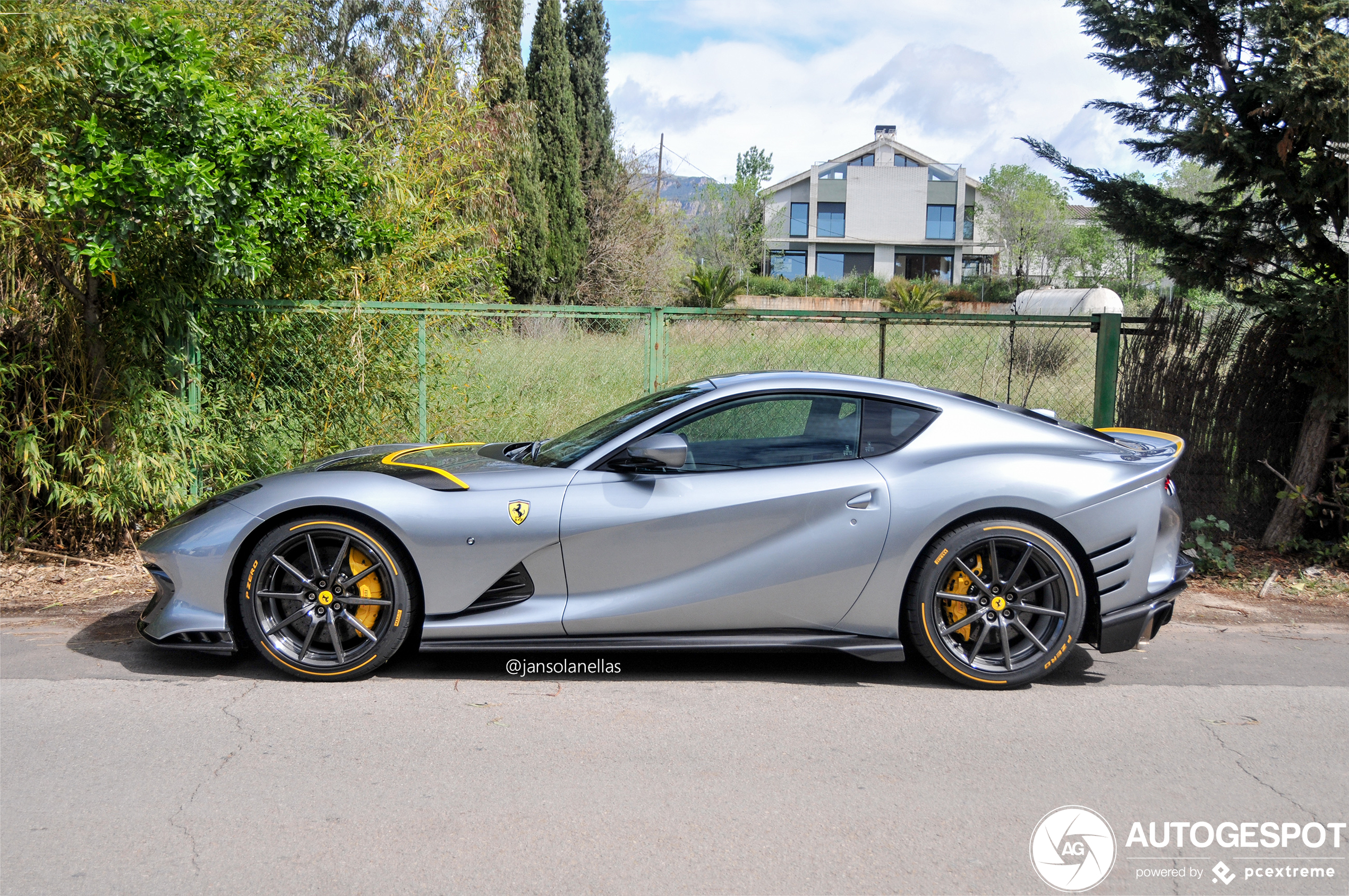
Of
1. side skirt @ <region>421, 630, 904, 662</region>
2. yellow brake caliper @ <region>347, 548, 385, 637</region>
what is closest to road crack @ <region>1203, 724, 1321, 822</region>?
side skirt @ <region>421, 630, 904, 662</region>

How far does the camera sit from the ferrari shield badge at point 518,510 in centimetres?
419

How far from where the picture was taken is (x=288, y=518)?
14.2 ft

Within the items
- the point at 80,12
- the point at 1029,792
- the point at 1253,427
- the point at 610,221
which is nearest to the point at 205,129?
the point at 80,12

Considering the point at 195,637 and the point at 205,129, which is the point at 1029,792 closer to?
the point at 195,637

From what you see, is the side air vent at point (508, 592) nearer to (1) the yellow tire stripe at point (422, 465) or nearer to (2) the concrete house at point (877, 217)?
(1) the yellow tire stripe at point (422, 465)

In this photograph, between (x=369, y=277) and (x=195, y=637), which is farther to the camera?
(x=369, y=277)

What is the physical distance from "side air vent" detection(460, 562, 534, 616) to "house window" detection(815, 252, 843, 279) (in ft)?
179

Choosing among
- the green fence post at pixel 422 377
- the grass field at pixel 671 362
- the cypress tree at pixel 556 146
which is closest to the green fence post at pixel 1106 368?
the grass field at pixel 671 362

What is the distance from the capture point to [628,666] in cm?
463

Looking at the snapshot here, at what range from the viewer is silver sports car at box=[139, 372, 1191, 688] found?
418 cm

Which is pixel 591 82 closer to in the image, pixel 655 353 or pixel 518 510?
pixel 655 353

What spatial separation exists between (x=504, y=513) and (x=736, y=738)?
4.52 ft

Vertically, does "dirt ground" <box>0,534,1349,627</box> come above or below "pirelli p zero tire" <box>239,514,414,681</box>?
below

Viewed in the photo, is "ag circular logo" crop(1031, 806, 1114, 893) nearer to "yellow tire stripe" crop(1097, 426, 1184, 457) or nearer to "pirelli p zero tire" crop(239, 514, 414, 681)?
"yellow tire stripe" crop(1097, 426, 1184, 457)
